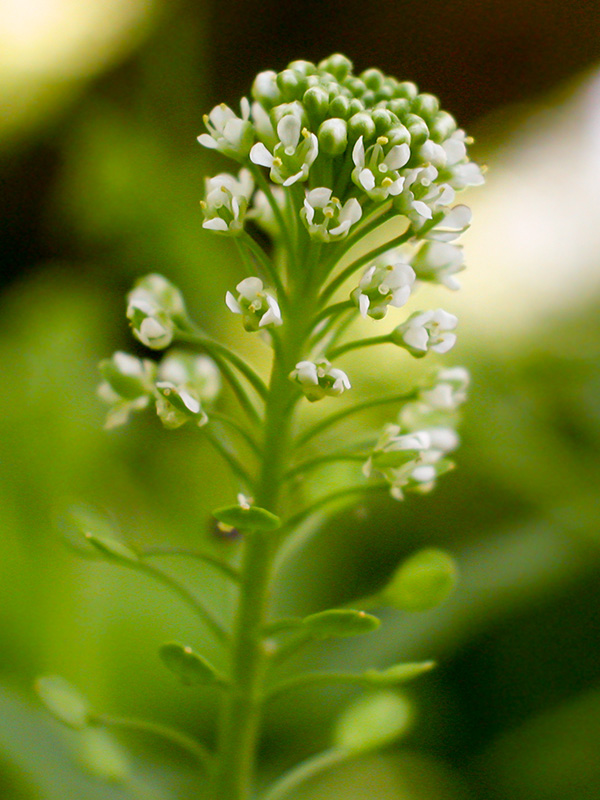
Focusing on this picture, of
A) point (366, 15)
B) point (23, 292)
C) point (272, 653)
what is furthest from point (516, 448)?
point (366, 15)

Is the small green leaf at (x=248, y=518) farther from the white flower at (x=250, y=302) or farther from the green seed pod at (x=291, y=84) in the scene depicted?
the green seed pod at (x=291, y=84)

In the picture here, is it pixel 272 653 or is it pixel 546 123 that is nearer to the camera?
pixel 272 653

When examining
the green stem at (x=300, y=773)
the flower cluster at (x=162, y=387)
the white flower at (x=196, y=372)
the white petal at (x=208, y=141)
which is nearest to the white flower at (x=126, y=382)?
the flower cluster at (x=162, y=387)

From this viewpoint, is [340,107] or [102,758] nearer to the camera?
[340,107]

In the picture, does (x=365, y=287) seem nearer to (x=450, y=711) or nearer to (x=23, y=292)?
(x=450, y=711)

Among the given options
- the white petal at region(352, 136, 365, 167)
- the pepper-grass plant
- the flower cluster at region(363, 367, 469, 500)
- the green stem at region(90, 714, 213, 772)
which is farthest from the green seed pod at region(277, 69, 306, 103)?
the green stem at region(90, 714, 213, 772)

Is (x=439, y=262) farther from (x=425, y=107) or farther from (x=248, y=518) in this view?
(x=248, y=518)

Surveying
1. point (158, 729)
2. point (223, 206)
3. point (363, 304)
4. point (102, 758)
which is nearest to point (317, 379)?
point (363, 304)
